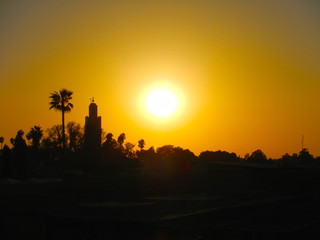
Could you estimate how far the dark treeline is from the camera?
63.1 metres

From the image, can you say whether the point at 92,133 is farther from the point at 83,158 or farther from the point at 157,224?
the point at 157,224

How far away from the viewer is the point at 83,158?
75000mm

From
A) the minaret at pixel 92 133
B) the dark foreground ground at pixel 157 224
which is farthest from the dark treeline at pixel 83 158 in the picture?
the dark foreground ground at pixel 157 224

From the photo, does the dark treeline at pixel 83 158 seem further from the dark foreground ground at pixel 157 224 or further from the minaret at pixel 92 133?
the dark foreground ground at pixel 157 224

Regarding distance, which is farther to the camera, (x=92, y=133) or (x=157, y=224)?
(x=92, y=133)

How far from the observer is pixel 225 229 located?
59.8 feet

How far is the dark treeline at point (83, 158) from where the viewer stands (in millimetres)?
63062

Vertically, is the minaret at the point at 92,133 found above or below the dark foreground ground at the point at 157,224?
above

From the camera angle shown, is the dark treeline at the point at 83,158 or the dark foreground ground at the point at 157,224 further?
the dark treeline at the point at 83,158

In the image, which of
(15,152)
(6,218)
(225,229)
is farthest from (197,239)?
(15,152)

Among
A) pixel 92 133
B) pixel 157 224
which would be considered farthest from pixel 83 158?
pixel 157 224

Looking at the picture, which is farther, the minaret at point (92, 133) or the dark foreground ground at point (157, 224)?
the minaret at point (92, 133)

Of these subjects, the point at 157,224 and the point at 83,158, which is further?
the point at 83,158

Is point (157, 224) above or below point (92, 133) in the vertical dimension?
below
